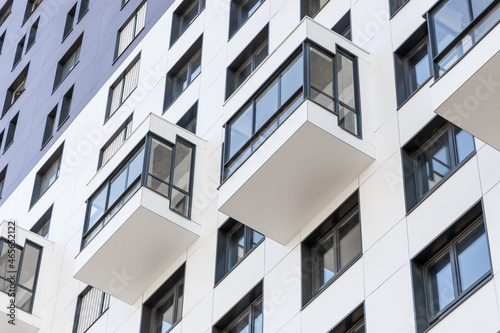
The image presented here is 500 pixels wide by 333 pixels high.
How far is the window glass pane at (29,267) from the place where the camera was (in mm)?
30172

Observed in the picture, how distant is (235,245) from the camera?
906 inches

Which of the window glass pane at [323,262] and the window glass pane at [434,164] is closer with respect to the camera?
the window glass pane at [434,164]

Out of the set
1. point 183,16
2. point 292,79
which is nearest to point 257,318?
point 292,79

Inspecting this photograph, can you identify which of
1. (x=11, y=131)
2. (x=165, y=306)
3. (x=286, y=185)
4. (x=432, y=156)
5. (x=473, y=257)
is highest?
(x=11, y=131)

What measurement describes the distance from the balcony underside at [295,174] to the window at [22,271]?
35.6 feet

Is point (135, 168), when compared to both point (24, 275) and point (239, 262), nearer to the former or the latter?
point (239, 262)

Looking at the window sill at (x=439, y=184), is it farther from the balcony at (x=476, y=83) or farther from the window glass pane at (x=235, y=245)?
the window glass pane at (x=235, y=245)

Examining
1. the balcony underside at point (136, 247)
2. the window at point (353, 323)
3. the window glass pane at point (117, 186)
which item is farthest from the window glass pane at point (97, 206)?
the window at point (353, 323)

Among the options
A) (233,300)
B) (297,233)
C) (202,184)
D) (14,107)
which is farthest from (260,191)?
(14,107)

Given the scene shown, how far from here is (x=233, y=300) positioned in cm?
2147

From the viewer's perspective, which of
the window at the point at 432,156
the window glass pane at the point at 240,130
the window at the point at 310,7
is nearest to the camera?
the window at the point at 432,156

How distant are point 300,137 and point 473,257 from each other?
14.5 ft

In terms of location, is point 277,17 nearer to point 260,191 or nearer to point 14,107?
point 260,191

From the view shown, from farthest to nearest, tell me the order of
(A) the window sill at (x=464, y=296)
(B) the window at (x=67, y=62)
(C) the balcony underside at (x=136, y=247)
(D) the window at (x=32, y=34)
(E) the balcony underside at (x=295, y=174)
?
→ (D) the window at (x=32, y=34) → (B) the window at (x=67, y=62) → (C) the balcony underside at (x=136, y=247) → (E) the balcony underside at (x=295, y=174) → (A) the window sill at (x=464, y=296)
